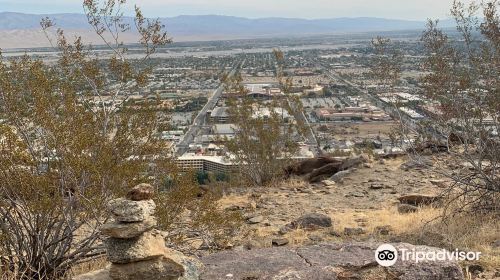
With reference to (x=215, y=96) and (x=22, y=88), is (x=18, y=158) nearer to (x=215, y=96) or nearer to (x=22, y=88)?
(x=22, y=88)

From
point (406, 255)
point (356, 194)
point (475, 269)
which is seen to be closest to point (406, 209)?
point (356, 194)

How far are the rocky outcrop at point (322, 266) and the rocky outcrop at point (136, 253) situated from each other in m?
0.37

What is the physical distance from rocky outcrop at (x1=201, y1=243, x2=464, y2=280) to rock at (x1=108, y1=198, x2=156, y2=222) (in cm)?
98

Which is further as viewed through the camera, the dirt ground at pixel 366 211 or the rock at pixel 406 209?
the rock at pixel 406 209

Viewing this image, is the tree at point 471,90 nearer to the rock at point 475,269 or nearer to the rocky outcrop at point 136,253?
Result: the rock at point 475,269

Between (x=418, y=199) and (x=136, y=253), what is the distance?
26.0 feet

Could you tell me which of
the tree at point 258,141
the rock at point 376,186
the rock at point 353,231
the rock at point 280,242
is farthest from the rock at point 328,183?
the rock at point 280,242

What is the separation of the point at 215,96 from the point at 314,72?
2841 centimetres

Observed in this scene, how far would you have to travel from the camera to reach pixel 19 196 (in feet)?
22.2

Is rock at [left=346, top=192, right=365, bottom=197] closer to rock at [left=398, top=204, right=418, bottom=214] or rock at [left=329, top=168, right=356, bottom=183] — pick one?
rock at [left=329, top=168, right=356, bottom=183]

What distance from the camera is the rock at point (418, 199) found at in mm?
11383

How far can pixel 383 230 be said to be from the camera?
30.3 ft

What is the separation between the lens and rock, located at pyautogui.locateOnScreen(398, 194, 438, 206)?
1138cm

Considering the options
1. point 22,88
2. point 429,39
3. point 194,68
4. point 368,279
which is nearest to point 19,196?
point 22,88
